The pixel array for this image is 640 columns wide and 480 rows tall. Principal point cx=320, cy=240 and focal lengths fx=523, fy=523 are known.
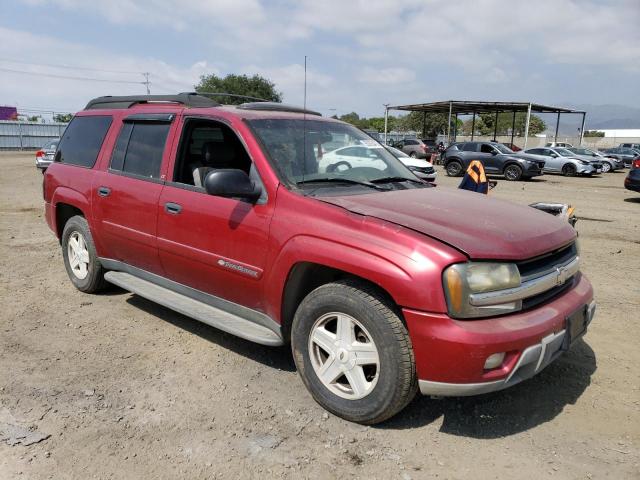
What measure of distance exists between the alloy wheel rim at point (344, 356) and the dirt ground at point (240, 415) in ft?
0.74

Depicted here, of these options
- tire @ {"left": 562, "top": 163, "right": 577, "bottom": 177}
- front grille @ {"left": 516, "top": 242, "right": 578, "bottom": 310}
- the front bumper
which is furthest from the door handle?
tire @ {"left": 562, "top": 163, "right": 577, "bottom": 177}

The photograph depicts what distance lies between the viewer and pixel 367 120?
90.0 metres

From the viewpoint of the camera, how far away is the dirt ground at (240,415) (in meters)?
2.71

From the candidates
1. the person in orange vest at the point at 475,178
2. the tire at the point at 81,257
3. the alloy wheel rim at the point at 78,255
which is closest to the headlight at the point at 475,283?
the tire at the point at 81,257

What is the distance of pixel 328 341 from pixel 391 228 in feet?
2.62

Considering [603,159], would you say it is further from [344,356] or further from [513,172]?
[344,356]

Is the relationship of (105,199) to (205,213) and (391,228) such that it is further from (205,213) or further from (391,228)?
(391,228)

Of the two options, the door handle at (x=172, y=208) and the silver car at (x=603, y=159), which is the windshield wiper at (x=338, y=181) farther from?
the silver car at (x=603, y=159)

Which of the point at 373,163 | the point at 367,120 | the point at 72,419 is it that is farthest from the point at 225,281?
the point at 367,120

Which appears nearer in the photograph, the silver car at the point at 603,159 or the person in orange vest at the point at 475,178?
the person in orange vest at the point at 475,178

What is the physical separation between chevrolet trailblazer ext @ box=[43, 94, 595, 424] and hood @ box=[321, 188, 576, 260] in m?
0.01

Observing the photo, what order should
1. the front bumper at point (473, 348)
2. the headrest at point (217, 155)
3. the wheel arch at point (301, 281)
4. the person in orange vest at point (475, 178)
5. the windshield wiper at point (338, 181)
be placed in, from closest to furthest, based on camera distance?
the front bumper at point (473, 348), the wheel arch at point (301, 281), the windshield wiper at point (338, 181), the headrest at point (217, 155), the person in orange vest at point (475, 178)

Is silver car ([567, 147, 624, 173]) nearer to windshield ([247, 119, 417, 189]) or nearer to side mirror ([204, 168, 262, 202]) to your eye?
windshield ([247, 119, 417, 189])

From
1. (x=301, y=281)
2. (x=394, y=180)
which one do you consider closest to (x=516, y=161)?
(x=394, y=180)
